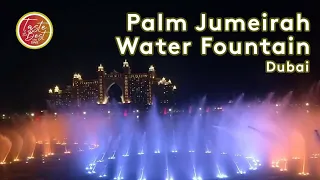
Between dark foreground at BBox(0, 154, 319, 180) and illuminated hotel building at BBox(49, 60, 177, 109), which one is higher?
illuminated hotel building at BBox(49, 60, 177, 109)

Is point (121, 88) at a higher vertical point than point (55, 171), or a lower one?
higher

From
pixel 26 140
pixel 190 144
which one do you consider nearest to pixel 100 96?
pixel 26 140

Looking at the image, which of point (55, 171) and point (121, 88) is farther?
point (121, 88)

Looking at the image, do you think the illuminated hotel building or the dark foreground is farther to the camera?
the illuminated hotel building

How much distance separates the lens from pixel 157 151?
26.7 m

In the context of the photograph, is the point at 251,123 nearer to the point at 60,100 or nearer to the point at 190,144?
the point at 190,144

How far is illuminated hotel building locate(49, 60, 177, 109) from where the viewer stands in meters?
75.5

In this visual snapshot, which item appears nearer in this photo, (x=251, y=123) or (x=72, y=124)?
(x=251, y=123)

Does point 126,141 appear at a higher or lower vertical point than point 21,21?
lower

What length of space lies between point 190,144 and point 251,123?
9236mm

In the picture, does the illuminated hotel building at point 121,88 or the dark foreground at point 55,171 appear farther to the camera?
the illuminated hotel building at point 121,88

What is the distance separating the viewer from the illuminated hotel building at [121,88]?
75.5 m

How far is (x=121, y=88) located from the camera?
80.9 m

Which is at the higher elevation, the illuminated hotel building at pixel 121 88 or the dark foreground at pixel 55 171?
the illuminated hotel building at pixel 121 88
